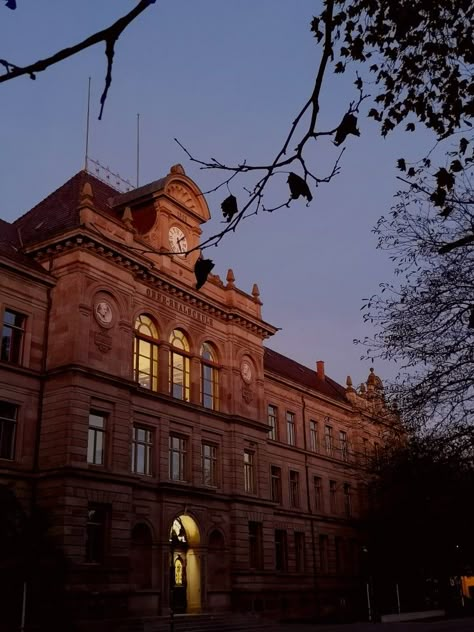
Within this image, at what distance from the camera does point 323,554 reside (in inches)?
1843

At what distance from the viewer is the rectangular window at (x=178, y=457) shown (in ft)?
A: 105

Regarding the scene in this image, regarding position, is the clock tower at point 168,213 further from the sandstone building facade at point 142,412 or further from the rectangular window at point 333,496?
the rectangular window at point 333,496

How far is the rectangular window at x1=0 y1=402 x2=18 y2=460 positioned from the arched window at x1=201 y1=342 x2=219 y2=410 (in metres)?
10.5

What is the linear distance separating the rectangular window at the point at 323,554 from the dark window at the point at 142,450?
20.2 m

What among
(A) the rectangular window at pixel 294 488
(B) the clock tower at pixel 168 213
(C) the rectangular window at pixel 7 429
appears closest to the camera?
(C) the rectangular window at pixel 7 429

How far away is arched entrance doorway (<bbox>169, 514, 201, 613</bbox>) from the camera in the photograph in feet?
102

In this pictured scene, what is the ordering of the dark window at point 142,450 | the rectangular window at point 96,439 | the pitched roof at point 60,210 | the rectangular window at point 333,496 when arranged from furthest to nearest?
the rectangular window at point 333,496, the pitched roof at point 60,210, the dark window at point 142,450, the rectangular window at point 96,439

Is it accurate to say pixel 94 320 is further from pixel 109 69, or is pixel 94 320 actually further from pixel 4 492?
pixel 109 69

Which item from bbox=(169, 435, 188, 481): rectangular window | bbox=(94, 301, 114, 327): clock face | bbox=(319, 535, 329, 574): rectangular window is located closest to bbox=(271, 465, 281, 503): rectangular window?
bbox=(319, 535, 329, 574): rectangular window

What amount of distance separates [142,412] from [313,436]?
848 inches

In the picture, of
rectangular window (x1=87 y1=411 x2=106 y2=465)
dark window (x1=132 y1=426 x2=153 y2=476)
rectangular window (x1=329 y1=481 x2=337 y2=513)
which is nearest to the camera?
rectangular window (x1=87 y1=411 x2=106 y2=465)

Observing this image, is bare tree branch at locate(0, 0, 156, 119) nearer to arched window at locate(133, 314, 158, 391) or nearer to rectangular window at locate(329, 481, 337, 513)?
arched window at locate(133, 314, 158, 391)

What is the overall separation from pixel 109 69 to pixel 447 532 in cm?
3941

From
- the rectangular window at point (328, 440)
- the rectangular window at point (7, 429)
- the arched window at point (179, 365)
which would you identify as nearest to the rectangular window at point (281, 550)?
the rectangular window at point (328, 440)
